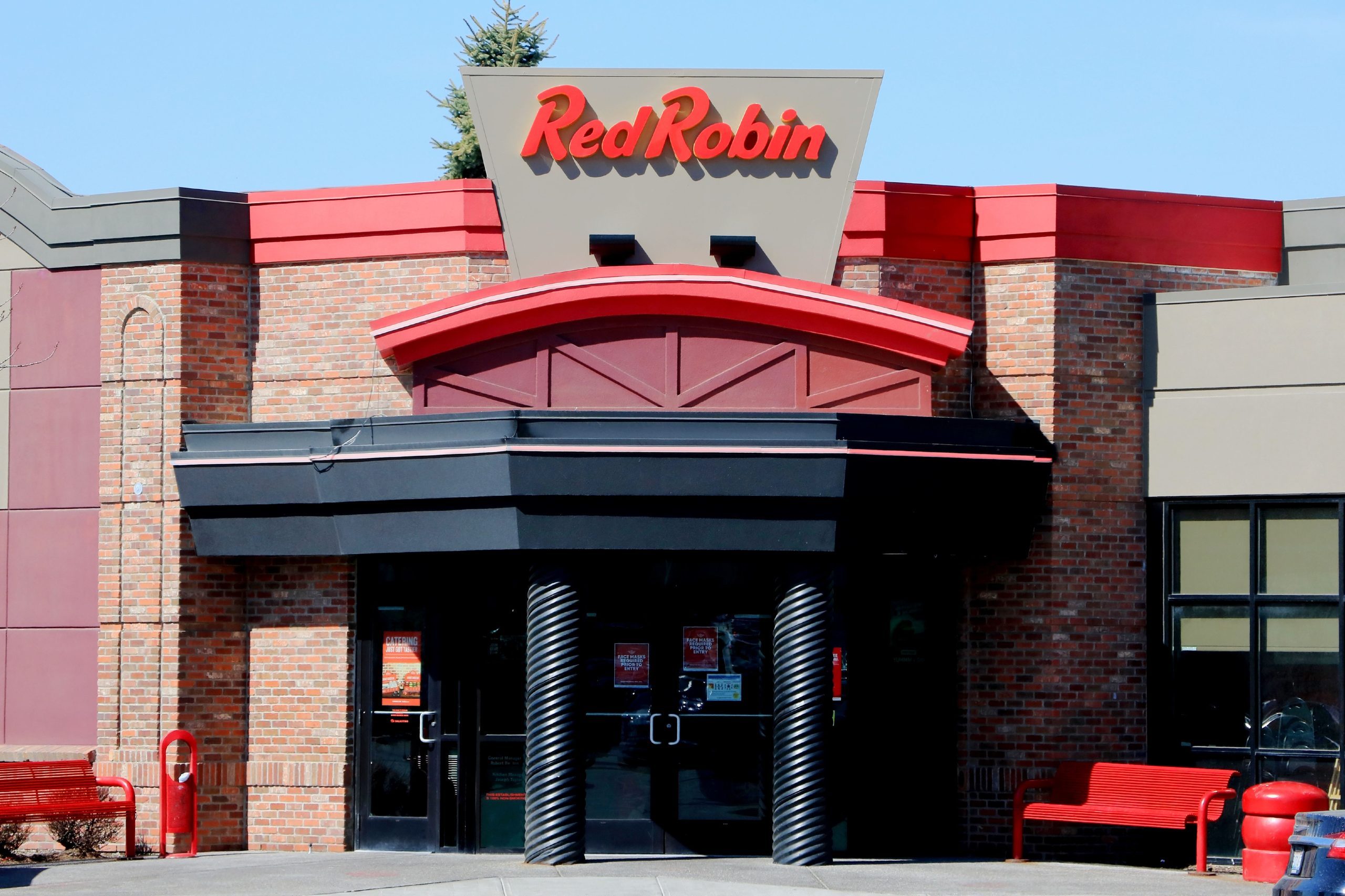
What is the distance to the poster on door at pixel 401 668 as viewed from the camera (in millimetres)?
14703

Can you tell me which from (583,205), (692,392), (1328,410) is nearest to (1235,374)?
(1328,410)

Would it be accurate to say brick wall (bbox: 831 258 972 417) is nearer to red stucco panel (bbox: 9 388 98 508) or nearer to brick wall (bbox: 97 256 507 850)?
brick wall (bbox: 97 256 507 850)

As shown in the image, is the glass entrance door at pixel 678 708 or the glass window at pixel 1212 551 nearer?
the glass entrance door at pixel 678 708

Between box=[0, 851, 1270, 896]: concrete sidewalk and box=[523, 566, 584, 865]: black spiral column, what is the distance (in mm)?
256

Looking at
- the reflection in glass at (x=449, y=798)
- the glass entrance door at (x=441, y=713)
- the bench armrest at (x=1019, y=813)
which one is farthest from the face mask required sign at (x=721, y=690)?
the bench armrest at (x=1019, y=813)

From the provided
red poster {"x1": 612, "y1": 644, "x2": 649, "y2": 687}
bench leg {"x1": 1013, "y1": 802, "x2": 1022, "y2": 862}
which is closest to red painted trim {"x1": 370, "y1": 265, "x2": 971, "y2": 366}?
red poster {"x1": 612, "y1": 644, "x2": 649, "y2": 687}

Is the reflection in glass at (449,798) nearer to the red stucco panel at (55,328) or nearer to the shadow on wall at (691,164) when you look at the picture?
the red stucco panel at (55,328)

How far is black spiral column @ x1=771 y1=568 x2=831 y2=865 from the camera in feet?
43.4

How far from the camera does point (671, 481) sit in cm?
1323

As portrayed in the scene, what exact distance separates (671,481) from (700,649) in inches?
80.0

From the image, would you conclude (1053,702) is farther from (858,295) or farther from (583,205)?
(583,205)

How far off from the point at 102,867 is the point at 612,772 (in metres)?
4.44

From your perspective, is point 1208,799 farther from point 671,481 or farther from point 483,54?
point 483,54

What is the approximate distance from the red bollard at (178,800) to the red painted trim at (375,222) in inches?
181
